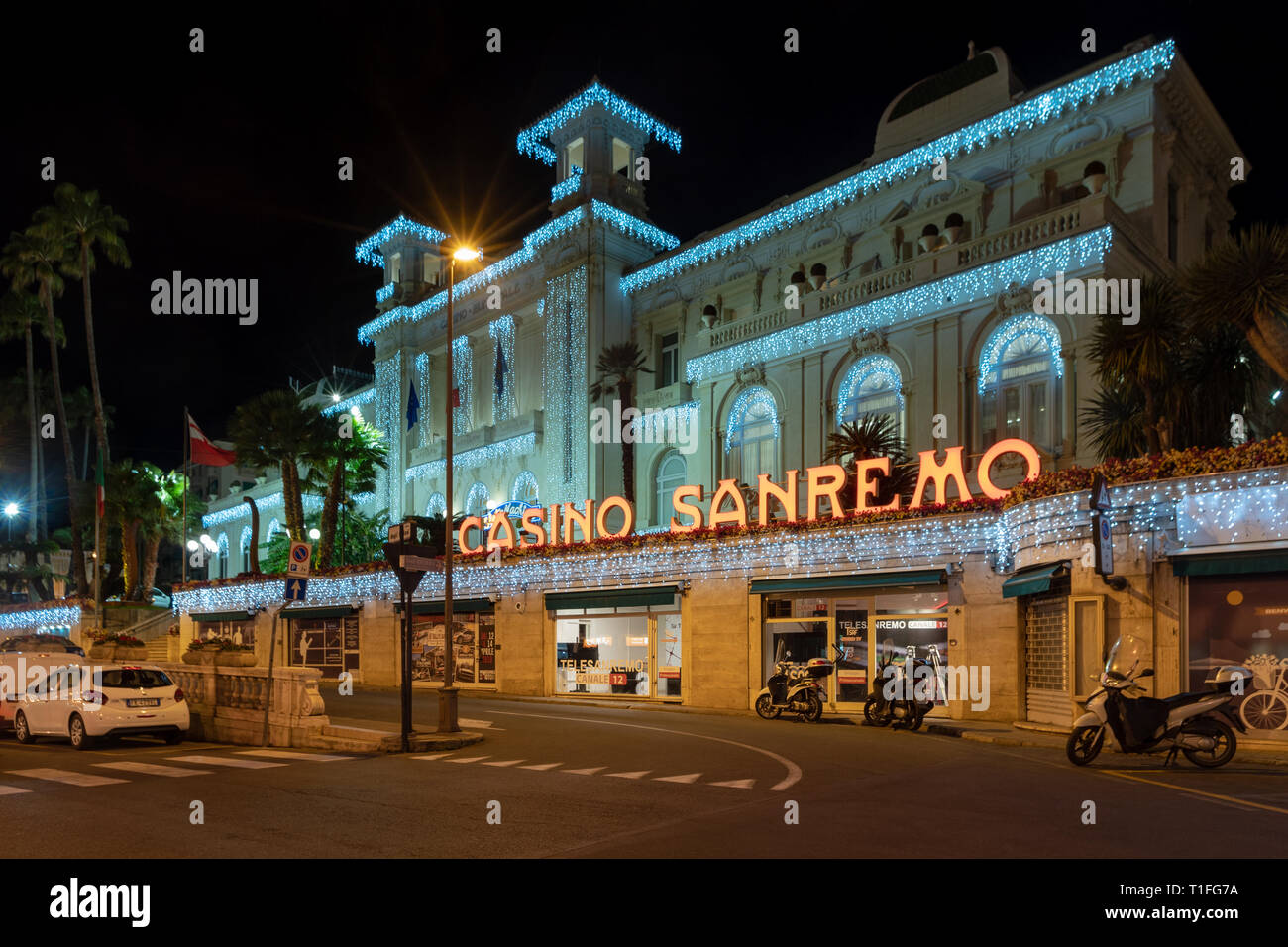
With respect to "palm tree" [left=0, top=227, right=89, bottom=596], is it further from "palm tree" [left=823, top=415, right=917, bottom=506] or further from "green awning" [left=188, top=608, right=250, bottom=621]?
"palm tree" [left=823, top=415, right=917, bottom=506]

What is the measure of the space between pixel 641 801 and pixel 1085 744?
6660 millimetres

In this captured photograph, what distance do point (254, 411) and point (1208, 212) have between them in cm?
3915

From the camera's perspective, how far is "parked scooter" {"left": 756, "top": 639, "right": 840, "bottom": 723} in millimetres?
21141

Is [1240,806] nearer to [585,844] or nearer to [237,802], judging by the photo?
[585,844]

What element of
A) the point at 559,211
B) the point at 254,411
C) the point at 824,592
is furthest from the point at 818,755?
the point at 254,411

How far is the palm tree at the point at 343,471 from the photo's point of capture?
4716 cm

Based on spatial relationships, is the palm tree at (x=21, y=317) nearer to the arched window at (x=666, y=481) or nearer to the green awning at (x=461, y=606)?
the green awning at (x=461, y=606)

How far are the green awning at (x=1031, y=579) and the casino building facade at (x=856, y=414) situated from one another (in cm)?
7

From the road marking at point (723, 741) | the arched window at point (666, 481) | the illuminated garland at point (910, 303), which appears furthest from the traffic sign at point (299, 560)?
the arched window at point (666, 481)

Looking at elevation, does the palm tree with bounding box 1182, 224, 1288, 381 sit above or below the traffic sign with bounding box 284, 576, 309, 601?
above

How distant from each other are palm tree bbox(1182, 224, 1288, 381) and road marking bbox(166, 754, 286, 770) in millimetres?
16451

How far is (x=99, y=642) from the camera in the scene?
2827 centimetres

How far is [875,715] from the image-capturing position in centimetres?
1983

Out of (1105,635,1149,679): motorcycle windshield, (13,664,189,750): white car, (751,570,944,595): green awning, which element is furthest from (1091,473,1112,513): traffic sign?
(13,664,189,750): white car
